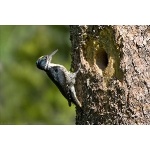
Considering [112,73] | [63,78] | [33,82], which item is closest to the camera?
[112,73]

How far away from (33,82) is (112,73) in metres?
2.92

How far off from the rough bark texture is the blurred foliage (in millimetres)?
2426

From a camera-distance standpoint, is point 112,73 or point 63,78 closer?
point 112,73

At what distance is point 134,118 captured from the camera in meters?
4.66

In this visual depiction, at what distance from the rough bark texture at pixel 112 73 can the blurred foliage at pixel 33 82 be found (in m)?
2.43

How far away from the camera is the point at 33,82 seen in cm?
757

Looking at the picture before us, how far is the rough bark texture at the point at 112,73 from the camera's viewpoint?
15.1 feet

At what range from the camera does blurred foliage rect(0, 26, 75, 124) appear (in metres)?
7.36

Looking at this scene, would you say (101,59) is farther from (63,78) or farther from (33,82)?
(33,82)

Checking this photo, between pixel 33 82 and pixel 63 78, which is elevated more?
pixel 33 82

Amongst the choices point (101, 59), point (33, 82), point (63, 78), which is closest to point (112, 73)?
point (101, 59)

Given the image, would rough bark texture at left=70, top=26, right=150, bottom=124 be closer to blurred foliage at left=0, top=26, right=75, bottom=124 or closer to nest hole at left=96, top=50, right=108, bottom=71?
nest hole at left=96, top=50, right=108, bottom=71

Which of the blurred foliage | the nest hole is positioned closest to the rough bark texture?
the nest hole
